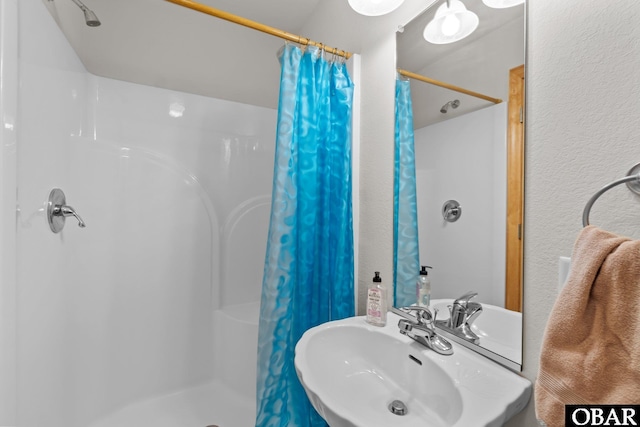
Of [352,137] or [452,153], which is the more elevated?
[352,137]

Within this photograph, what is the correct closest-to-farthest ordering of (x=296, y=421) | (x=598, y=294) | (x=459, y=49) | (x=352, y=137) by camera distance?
(x=598, y=294), (x=459, y=49), (x=296, y=421), (x=352, y=137)

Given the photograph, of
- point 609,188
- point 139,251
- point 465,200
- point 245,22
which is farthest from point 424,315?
point 139,251

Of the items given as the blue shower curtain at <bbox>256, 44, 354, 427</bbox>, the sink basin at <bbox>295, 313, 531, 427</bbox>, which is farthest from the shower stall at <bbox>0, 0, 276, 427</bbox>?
the sink basin at <bbox>295, 313, 531, 427</bbox>

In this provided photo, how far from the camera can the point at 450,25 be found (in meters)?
1.02

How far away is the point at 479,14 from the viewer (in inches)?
36.5

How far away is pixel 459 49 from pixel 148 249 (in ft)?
6.00

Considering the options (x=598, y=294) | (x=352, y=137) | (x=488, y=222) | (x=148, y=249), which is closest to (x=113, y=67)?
(x=148, y=249)

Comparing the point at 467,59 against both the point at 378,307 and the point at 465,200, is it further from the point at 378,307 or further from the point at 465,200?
the point at 378,307

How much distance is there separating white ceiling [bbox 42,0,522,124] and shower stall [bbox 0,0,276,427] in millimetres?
123

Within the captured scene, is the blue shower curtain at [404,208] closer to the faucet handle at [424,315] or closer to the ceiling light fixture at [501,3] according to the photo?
the faucet handle at [424,315]

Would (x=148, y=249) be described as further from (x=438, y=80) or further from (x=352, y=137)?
(x=438, y=80)

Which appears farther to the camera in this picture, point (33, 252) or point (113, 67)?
point (113, 67)

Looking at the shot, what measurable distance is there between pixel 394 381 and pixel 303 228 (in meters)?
0.64

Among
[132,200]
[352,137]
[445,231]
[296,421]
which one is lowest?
[296,421]
